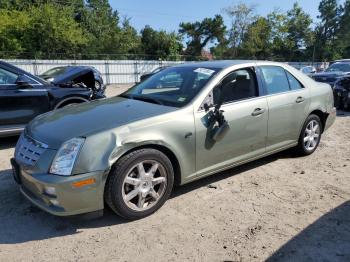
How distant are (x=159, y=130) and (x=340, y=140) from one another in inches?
181

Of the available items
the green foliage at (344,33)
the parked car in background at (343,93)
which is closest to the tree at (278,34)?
the green foliage at (344,33)

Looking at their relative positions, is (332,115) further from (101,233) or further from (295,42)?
(295,42)

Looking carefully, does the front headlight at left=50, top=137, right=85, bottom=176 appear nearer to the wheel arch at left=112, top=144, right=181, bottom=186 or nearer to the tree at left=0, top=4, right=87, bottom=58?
the wheel arch at left=112, top=144, right=181, bottom=186

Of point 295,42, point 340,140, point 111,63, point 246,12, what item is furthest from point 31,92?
point 295,42

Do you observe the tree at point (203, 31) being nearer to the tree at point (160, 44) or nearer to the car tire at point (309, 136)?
the tree at point (160, 44)

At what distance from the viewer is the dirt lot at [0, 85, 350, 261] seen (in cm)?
297

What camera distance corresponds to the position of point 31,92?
6.38 m

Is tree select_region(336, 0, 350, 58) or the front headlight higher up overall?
tree select_region(336, 0, 350, 58)

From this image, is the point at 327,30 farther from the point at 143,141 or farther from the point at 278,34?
the point at 143,141

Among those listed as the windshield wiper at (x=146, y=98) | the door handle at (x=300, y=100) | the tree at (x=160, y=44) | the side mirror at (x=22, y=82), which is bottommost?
the door handle at (x=300, y=100)

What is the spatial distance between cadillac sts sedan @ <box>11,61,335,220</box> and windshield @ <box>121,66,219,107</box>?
0.01m

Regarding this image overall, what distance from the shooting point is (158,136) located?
350cm

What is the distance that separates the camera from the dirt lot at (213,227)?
297 cm

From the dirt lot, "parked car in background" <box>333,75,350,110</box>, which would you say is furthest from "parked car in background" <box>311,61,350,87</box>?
the dirt lot
